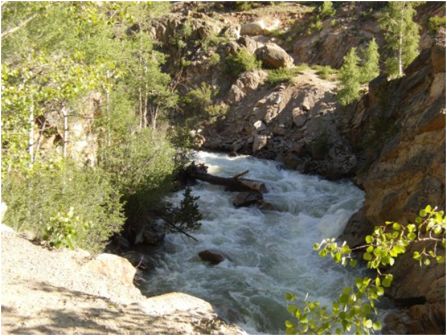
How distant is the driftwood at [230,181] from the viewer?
849 inches

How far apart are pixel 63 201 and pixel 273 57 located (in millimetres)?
28058

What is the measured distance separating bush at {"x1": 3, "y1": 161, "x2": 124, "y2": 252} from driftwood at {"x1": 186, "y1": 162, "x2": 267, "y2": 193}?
28.5 feet

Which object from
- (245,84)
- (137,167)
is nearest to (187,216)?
(137,167)

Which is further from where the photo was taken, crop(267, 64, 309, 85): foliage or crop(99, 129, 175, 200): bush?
crop(267, 64, 309, 85): foliage

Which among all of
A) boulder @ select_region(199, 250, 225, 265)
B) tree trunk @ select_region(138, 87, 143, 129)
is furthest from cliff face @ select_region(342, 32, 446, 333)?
tree trunk @ select_region(138, 87, 143, 129)

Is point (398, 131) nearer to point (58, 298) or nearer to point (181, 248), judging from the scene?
point (181, 248)

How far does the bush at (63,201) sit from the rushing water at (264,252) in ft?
8.37

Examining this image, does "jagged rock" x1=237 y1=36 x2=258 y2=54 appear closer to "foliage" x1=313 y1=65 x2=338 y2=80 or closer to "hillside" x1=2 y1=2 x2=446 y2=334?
"hillside" x1=2 y1=2 x2=446 y2=334

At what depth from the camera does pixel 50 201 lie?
1148 cm

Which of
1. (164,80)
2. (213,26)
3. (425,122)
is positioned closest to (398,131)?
(425,122)

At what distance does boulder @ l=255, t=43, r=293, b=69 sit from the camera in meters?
36.2

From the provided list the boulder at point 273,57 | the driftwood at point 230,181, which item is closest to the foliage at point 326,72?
the boulder at point 273,57

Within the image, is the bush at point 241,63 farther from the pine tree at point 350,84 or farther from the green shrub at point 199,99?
the pine tree at point 350,84

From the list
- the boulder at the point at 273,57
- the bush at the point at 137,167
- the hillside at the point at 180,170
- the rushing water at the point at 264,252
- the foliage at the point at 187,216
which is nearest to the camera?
the hillside at the point at 180,170
